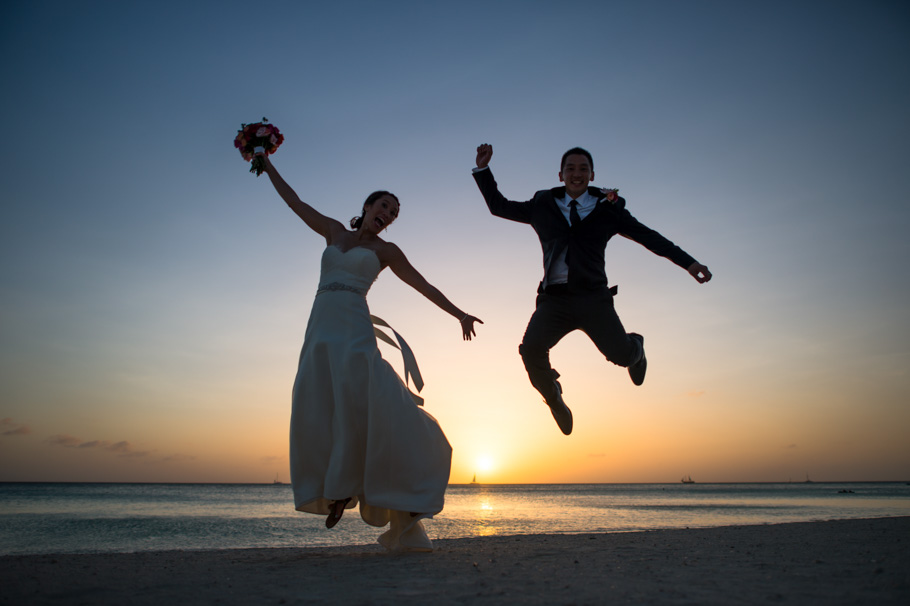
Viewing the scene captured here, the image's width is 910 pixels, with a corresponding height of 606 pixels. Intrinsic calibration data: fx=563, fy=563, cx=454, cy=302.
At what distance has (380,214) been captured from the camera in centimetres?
562

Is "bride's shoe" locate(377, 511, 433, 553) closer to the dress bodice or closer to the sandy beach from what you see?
the sandy beach

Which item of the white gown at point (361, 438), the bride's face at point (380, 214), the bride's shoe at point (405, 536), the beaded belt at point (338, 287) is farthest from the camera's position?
the bride's face at point (380, 214)

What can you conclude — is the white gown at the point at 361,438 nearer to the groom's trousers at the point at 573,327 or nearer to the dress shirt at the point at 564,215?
the groom's trousers at the point at 573,327

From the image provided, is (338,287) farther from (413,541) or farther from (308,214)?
(413,541)

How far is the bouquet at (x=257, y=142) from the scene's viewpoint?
19.9 feet

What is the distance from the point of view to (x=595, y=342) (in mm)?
5848

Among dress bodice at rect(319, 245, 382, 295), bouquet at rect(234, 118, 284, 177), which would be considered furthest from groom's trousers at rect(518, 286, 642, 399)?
bouquet at rect(234, 118, 284, 177)

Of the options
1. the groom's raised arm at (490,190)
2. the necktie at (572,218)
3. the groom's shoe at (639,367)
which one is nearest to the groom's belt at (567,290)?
the necktie at (572,218)

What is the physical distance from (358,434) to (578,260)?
2730mm

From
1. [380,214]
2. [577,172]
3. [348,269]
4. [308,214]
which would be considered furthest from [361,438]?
[577,172]

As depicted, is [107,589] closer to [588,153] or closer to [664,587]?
[664,587]

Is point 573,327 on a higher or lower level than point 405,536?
higher

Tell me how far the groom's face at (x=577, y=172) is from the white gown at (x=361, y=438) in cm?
266

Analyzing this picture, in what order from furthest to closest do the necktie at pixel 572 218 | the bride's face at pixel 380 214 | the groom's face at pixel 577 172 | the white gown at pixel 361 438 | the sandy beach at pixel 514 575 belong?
1. the groom's face at pixel 577 172
2. the necktie at pixel 572 218
3. the bride's face at pixel 380 214
4. the white gown at pixel 361 438
5. the sandy beach at pixel 514 575
